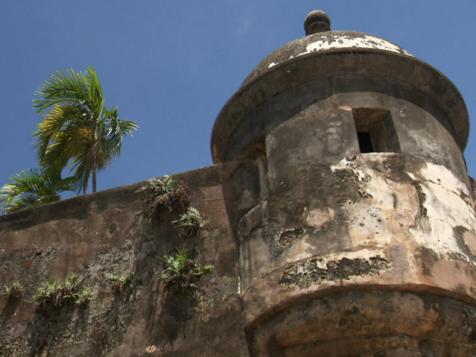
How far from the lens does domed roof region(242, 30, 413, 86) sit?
686 cm

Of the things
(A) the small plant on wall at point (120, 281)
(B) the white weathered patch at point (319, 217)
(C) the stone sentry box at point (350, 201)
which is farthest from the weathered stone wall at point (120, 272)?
(B) the white weathered patch at point (319, 217)

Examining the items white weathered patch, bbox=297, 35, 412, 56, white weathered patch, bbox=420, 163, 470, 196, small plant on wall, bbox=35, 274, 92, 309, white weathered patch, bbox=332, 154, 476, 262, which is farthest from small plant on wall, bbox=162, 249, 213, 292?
white weathered patch, bbox=297, 35, 412, 56

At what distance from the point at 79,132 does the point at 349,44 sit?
219 inches

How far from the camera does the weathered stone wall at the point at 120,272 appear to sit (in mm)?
6449

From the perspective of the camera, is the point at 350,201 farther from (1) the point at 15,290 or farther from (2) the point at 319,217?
(1) the point at 15,290

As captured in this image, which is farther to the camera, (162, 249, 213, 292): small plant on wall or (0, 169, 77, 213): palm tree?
(0, 169, 77, 213): palm tree

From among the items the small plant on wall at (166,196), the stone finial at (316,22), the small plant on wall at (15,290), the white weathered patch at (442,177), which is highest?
the stone finial at (316,22)

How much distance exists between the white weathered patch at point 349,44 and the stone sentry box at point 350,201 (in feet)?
0.06

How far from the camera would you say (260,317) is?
573cm

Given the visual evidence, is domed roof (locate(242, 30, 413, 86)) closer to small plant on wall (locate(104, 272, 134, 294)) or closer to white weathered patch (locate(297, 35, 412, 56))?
white weathered patch (locate(297, 35, 412, 56))

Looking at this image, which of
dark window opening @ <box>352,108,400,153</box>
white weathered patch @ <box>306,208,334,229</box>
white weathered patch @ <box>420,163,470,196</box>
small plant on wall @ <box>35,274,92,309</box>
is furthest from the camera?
small plant on wall @ <box>35,274,92,309</box>

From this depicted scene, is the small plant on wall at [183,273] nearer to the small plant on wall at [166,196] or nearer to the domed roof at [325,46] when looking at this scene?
the small plant on wall at [166,196]

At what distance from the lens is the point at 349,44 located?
7.01 m

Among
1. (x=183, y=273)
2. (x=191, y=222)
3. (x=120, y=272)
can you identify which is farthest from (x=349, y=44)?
(x=120, y=272)
